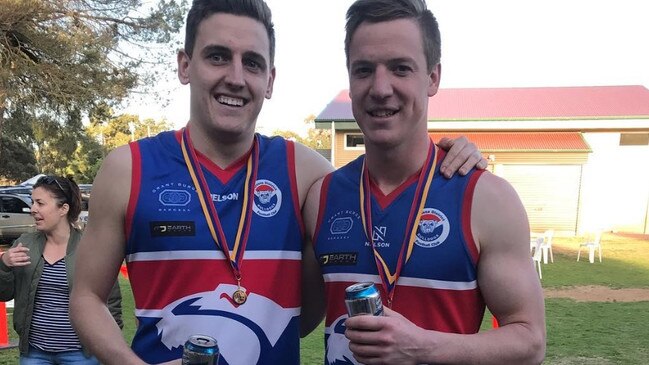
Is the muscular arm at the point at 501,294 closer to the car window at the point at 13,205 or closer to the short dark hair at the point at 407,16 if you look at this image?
the short dark hair at the point at 407,16

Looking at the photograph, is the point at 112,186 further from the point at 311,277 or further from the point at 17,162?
the point at 17,162

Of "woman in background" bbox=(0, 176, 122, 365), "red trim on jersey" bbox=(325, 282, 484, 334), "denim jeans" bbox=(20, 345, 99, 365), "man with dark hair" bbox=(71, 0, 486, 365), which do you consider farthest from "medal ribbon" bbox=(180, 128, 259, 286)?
"denim jeans" bbox=(20, 345, 99, 365)

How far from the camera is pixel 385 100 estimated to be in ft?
6.43

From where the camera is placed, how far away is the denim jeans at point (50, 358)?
4.00 m

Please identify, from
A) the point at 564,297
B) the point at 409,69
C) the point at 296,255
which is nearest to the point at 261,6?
the point at 409,69

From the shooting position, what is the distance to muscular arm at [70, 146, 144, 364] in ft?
6.64

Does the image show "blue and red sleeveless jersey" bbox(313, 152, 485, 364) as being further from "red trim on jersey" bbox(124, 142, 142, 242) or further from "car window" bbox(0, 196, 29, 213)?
"car window" bbox(0, 196, 29, 213)

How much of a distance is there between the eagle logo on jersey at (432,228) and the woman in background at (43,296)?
2.81 m

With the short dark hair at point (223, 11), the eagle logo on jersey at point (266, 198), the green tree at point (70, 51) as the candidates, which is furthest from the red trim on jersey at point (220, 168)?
the green tree at point (70, 51)

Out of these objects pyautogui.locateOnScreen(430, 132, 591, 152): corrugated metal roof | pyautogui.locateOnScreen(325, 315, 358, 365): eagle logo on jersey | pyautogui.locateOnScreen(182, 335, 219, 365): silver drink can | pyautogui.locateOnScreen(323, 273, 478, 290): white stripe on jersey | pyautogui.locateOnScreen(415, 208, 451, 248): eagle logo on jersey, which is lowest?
pyautogui.locateOnScreen(325, 315, 358, 365): eagle logo on jersey

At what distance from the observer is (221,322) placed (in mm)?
2033

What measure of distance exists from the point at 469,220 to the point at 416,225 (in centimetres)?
19

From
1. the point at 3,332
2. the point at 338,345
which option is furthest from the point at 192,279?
the point at 3,332

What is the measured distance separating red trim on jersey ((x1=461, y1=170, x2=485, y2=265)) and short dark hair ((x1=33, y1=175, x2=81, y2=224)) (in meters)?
3.67
